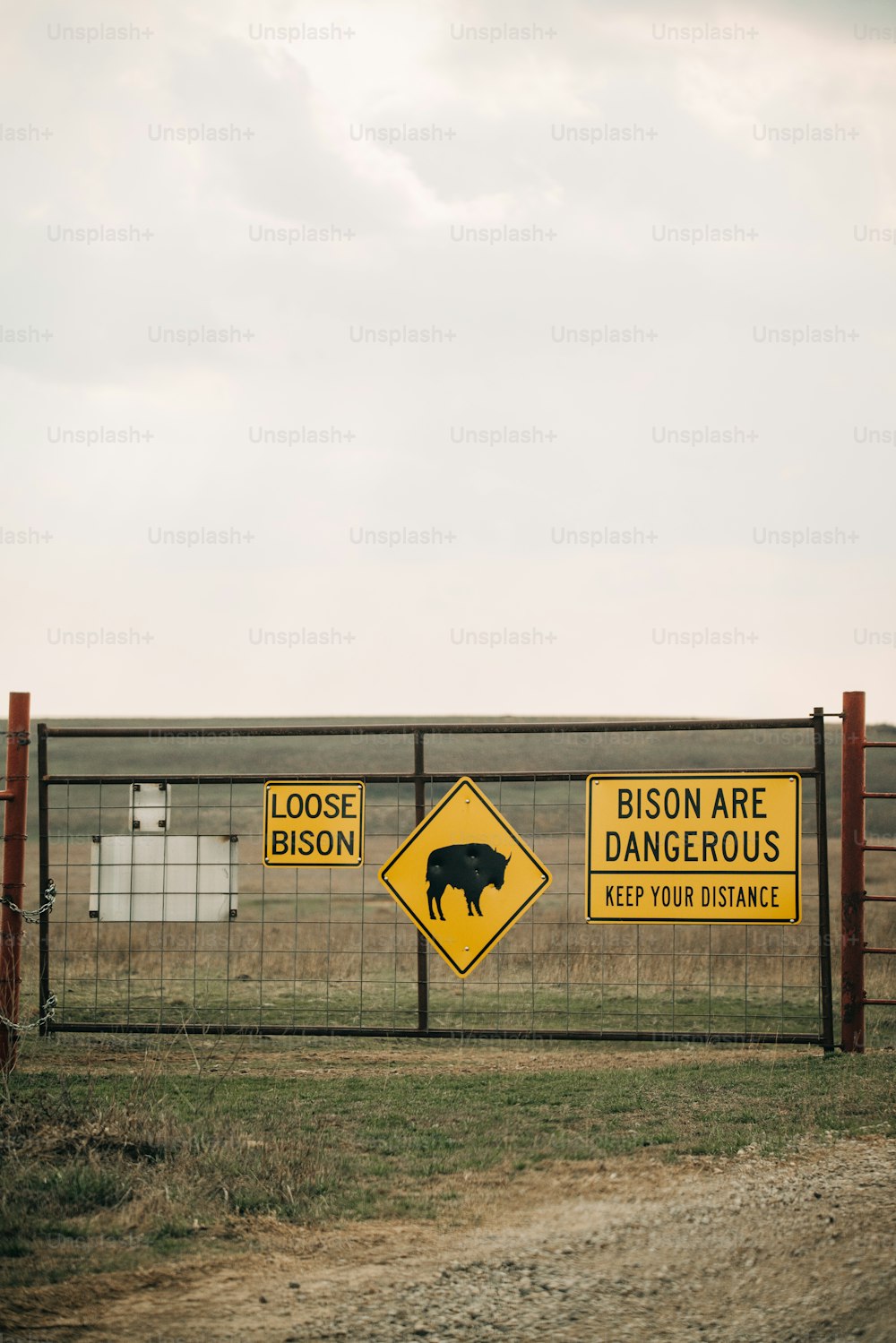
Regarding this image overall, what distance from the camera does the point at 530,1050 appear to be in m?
9.38

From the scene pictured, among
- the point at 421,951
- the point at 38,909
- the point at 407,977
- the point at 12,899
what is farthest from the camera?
the point at 407,977

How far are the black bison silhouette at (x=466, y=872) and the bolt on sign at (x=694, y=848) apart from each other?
670 mm

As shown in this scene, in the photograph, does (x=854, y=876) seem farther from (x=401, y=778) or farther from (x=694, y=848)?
(x=401, y=778)

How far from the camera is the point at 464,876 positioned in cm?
879

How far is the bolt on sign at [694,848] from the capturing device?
28.2 ft

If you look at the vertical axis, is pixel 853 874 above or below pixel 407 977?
above

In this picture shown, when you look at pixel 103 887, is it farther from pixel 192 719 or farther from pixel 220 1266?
pixel 192 719

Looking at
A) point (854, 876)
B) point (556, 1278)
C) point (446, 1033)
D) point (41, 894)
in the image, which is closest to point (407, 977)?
point (446, 1033)

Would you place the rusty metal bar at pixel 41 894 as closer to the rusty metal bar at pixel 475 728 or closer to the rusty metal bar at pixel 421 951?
the rusty metal bar at pixel 475 728

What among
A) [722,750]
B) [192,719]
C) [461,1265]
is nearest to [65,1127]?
[461,1265]

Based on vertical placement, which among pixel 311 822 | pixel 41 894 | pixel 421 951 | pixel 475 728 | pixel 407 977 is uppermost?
pixel 475 728

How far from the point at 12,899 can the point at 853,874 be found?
5.73 metres

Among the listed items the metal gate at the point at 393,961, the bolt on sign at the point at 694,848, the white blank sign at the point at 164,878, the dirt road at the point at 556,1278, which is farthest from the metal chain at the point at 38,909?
the dirt road at the point at 556,1278

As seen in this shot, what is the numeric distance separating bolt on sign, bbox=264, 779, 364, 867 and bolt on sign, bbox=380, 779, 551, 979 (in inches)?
17.0
